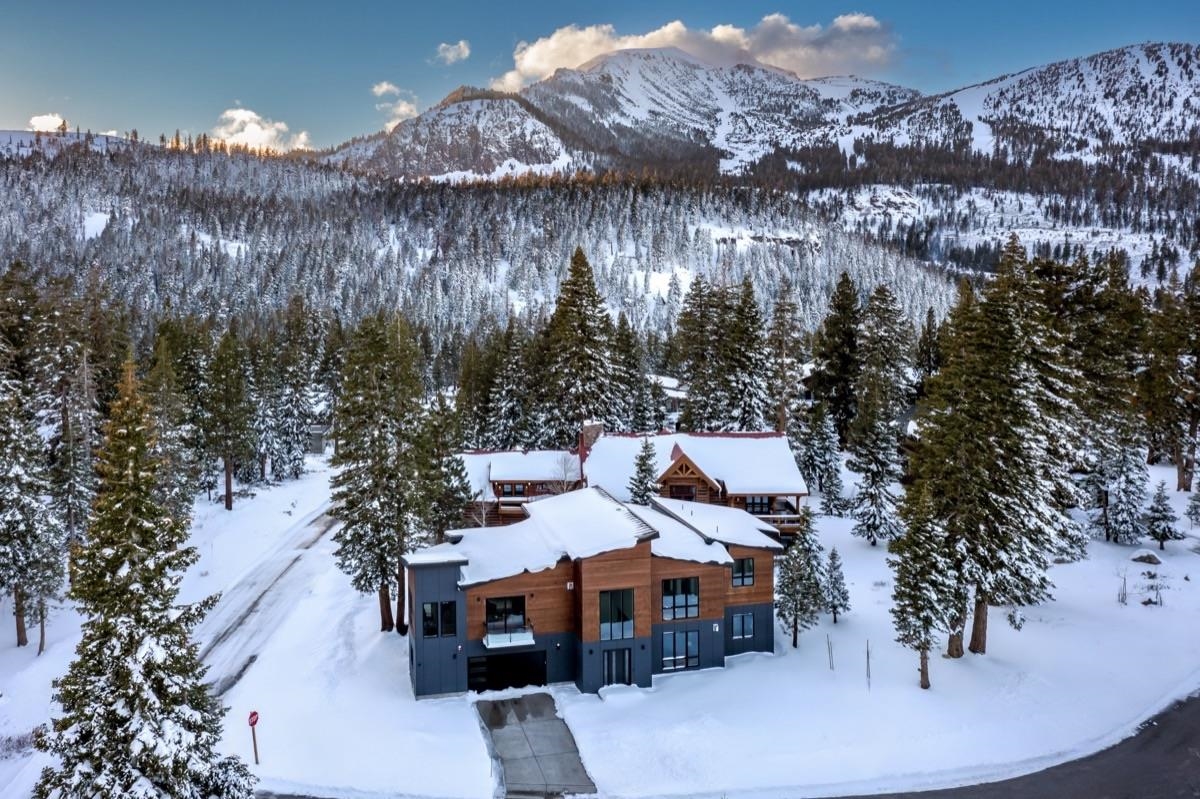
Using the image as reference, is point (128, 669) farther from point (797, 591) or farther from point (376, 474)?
point (797, 591)

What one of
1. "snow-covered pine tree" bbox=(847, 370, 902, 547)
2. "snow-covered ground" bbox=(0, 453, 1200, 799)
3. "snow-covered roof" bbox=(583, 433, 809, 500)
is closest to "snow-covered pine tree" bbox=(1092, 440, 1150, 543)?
"snow-covered ground" bbox=(0, 453, 1200, 799)

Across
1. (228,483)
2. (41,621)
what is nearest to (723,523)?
(41,621)

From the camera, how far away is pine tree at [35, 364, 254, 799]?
49.2 ft

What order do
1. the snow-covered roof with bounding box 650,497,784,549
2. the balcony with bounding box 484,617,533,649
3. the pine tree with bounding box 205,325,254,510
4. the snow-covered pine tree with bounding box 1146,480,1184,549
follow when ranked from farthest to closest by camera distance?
the pine tree with bounding box 205,325,254,510 < the snow-covered pine tree with bounding box 1146,480,1184,549 < the snow-covered roof with bounding box 650,497,784,549 < the balcony with bounding box 484,617,533,649

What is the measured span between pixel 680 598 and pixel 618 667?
11.9ft

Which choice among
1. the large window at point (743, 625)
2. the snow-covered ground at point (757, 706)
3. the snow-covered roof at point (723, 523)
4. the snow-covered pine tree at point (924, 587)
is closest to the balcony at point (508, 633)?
the snow-covered ground at point (757, 706)

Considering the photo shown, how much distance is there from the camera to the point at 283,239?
194 m

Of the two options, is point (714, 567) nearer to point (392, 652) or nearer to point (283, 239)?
point (392, 652)

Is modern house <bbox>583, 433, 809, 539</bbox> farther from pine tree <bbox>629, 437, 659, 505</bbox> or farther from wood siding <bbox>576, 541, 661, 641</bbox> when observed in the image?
wood siding <bbox>576, 541, 661, 641</bbox>

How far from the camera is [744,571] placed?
29.5 m

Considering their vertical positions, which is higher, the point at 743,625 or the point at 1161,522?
the point at 1161,522

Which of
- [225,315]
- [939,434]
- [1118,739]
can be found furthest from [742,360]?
[225,315]

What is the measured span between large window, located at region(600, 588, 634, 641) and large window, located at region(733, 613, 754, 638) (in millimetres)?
5242

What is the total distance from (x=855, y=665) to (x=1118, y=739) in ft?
27.6
